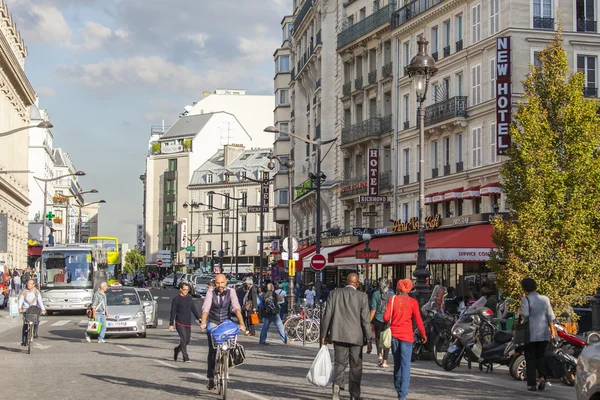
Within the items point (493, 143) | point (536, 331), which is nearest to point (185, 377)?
point (536, 331)

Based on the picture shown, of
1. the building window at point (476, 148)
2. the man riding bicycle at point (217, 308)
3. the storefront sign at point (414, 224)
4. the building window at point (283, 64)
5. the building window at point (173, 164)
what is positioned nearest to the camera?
the man riding bicycle at point (217, 308)

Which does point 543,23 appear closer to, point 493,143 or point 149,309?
point 493,143

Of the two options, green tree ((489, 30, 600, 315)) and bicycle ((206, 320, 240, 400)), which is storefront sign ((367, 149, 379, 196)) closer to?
green tree ((489, 30, 600, 315))

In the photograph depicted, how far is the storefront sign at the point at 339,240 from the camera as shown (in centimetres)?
5278

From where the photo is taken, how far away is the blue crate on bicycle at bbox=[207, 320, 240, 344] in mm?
→ 14602

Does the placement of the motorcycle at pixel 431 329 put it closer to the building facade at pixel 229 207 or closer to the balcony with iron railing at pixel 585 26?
the balcony with iron railing at pixel 585 26

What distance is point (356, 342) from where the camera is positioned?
44.8 feet

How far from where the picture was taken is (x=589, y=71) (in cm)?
3891

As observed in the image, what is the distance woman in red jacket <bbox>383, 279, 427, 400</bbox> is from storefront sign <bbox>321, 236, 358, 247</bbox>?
37.5 meters

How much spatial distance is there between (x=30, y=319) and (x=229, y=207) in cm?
9699

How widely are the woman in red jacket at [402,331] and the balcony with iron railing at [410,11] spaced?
32.6 meters

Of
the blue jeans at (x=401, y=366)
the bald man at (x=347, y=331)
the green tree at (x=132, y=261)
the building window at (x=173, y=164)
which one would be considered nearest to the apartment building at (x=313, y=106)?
the blue jeans at (x=401, y=366)

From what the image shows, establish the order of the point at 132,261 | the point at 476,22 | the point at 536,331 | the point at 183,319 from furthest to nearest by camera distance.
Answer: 1. the point at 132,261
2. the point at 476,22
3. the point at 183,319
4. the point at 536,331

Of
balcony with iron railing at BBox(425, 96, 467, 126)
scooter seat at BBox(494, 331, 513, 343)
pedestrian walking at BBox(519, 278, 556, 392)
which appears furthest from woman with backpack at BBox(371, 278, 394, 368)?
balcony with iron railing at BBox(425, 96, 467, 126)
